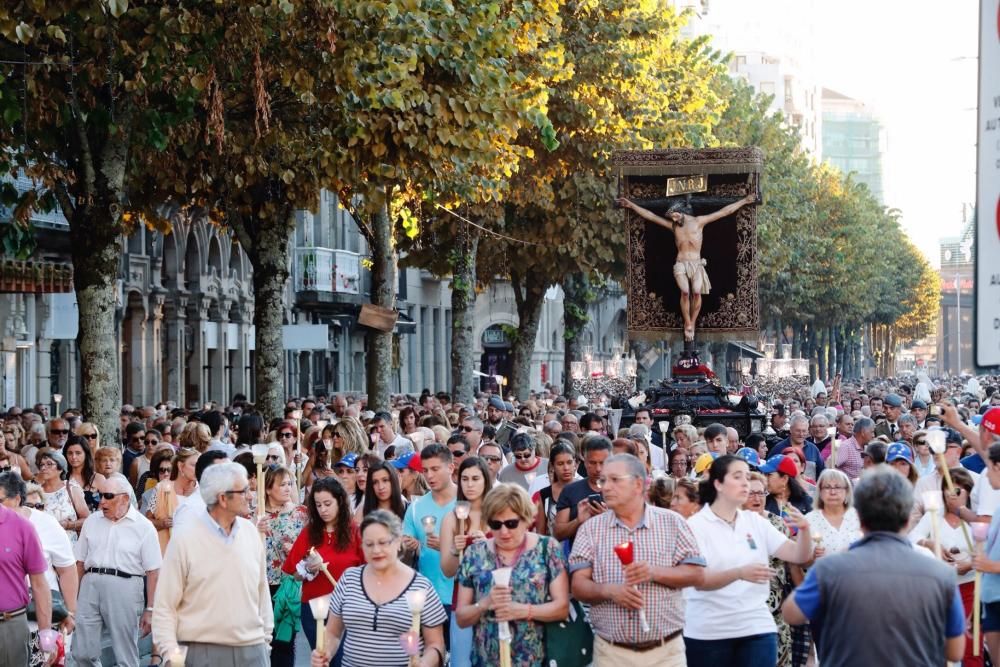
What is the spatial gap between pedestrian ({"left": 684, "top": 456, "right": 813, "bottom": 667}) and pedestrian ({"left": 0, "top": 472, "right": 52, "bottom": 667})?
327 centimetres

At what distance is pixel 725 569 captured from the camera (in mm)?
9312

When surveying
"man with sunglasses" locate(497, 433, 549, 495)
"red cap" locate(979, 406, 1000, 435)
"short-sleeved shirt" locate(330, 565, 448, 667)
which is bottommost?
"short-sleeved shirt" locate(330, 565, 448, 667)

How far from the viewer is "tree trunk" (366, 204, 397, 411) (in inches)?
1158

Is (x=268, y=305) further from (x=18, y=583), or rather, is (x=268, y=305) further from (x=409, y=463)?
(x=18, y=583)

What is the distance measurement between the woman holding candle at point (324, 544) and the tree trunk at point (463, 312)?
2303 cm

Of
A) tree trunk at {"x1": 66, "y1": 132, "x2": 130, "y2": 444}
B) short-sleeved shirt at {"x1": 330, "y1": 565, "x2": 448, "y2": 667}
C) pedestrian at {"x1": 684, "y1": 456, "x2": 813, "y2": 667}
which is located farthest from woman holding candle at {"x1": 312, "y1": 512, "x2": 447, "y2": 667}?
tree trunk at {"x1": 66, "y1": 132, "x2": 130, "y2": 444}

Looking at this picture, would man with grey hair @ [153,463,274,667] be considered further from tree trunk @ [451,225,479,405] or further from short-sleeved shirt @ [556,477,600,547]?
tree trunk @ [451,225,479,405]

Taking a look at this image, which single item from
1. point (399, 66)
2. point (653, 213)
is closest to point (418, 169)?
point (399, 66)

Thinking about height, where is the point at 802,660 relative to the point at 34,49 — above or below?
below

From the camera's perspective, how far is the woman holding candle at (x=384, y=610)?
8539 millimetres

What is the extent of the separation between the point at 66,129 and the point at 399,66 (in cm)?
362

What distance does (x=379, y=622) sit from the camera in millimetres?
8562

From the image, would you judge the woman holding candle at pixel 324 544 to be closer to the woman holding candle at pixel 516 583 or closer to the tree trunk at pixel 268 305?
the woman holding candle at pixel 516 583

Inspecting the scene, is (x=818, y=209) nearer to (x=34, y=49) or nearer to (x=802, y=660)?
(x=34, y=49)
